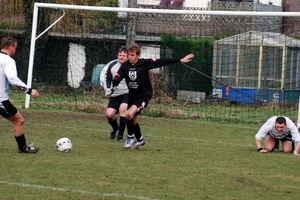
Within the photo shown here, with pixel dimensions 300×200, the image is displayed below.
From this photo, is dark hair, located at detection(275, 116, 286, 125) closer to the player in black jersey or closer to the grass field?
the grass field

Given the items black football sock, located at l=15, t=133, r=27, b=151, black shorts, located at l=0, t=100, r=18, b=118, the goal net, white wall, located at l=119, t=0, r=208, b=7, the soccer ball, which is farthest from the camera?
white wall, located at l=119, t=0, r=208, b=7

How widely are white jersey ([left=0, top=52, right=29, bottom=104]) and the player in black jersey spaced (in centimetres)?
220

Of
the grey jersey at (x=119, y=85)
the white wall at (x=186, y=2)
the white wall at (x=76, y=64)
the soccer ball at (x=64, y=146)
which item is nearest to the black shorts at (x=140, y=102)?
the grey jersey at (x=119, y=85)

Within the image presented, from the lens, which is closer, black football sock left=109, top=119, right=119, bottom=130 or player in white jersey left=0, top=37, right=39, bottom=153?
player in white jersey left=0, top=37, right=39, bottom=153

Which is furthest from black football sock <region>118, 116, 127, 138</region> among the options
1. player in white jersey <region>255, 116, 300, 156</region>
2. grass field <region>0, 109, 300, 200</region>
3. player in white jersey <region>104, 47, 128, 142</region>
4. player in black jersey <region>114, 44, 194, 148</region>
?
player in white jersey <region>255, 116, 300, 156</region>

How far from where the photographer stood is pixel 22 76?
23.0m

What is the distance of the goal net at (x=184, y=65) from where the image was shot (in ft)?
66.3

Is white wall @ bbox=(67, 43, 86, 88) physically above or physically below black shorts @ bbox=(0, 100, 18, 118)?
above

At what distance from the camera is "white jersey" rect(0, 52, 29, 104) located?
427 inches

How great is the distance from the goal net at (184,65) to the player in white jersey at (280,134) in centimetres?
597

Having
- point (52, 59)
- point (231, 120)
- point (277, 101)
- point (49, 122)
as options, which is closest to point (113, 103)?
point (49, 122)

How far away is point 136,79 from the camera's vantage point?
1276cm

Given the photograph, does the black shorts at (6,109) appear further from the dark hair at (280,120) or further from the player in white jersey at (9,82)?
the dark hair at (280,120)

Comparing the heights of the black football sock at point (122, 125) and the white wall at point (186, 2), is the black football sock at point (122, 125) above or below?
below
